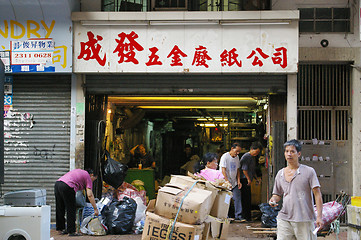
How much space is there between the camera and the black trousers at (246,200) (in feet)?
34.4

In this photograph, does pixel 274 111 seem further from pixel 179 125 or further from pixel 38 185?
pixel 179 125

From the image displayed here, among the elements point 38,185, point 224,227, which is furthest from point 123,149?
point 224,227

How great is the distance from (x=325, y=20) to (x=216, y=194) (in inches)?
223

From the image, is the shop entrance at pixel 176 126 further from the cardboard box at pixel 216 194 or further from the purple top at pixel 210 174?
the cardboard box at pixel 216 194

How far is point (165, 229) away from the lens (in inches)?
215

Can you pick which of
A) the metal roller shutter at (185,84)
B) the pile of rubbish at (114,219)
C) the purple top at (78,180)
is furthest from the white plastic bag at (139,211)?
the metal roller shutter at (185,84)

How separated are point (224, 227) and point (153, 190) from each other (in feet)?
20.2

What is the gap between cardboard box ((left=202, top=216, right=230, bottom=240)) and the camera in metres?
5.70

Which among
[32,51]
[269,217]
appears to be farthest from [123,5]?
[269,217]

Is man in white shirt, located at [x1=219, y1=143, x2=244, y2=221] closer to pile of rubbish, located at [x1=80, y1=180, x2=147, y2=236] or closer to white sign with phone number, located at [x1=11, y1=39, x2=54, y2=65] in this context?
pile of rubbish, located at [x1=80, y1=180, x2=147, y2=236]

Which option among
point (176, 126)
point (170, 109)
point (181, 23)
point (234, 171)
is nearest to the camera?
point (181, 23)

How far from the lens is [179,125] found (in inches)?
713

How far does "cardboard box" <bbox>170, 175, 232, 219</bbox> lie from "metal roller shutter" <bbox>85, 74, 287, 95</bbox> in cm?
418

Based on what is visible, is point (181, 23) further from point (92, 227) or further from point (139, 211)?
point (92, 227)
